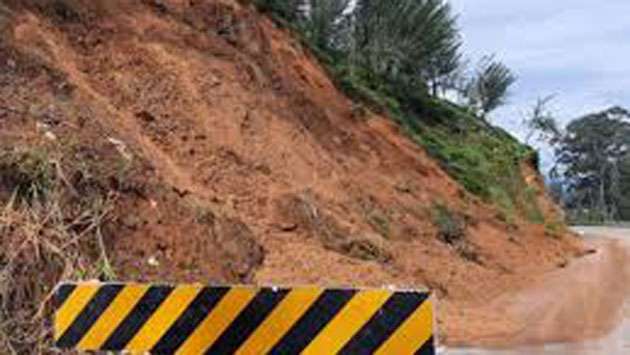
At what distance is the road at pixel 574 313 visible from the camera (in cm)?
1445

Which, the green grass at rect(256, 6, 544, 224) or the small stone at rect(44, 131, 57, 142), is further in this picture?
the green grass at rect(256, 6, 544, 224)

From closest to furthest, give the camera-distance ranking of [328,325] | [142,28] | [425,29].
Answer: [328,325] < [142,28] < [425,29]

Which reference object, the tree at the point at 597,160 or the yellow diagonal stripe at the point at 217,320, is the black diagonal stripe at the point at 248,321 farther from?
the tree at the point at 597,160

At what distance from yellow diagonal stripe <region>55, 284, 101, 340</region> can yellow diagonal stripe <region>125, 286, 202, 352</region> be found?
0.75ft

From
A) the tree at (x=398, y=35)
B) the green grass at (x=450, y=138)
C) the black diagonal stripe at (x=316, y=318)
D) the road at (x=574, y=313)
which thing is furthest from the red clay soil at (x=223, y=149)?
the tree at (x=398, y=35)

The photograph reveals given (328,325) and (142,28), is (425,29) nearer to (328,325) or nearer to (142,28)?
(142,28)

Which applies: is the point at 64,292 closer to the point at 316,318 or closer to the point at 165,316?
the point at 165,316

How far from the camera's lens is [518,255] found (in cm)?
3112

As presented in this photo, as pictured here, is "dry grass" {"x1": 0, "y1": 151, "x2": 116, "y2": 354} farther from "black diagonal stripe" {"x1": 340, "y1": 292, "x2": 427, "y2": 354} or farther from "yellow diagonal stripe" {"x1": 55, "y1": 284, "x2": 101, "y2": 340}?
"black diagonal stripe" {"x1": 340, "y1": 292, "x2": 427, "y2": 354}

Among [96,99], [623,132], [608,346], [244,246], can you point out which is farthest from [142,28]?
[623,132]

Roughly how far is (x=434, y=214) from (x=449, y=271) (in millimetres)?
5582

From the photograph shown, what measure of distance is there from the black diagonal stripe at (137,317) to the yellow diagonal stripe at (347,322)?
560mm

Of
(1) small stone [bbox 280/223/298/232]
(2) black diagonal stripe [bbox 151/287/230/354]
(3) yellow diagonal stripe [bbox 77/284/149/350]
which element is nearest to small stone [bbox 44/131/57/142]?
(1) small stone [bbox 280/223/298/232]

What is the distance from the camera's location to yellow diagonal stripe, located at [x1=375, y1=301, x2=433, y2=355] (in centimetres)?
400
